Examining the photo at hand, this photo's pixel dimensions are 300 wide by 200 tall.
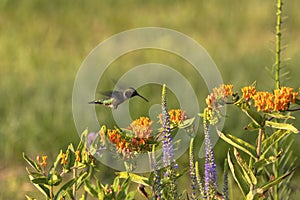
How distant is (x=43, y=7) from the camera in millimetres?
10477

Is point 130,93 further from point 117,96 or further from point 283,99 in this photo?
point 283,99

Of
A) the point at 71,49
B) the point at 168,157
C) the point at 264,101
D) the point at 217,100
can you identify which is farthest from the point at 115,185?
the point at 71,49

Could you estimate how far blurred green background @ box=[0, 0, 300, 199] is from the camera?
5.77 m

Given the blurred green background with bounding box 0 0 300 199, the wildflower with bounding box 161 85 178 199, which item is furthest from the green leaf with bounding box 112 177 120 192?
the blurred green background with bounding box 0 0 300 199

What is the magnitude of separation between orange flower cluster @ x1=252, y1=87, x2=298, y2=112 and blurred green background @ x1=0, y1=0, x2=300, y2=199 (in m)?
2.81

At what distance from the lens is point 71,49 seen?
9.35m

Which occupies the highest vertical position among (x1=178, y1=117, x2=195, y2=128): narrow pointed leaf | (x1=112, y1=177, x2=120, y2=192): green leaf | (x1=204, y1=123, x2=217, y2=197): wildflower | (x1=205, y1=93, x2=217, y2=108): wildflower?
(x1=205, y1=93, x2=217, y2=108): wildflower

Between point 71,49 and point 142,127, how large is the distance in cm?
745

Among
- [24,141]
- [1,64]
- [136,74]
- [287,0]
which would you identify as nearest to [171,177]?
[24,141]

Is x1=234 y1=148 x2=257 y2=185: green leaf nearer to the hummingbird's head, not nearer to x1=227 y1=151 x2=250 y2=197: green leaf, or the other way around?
x1=227 y1=151 x2=250 y2=197: green leaf

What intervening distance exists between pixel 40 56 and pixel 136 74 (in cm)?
239

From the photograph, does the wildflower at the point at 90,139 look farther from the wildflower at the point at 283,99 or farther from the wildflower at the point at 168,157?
the wildflower at the point at 283,99

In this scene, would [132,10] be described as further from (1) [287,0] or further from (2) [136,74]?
(2) [136,74]

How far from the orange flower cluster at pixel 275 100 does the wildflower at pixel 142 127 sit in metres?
0.28
